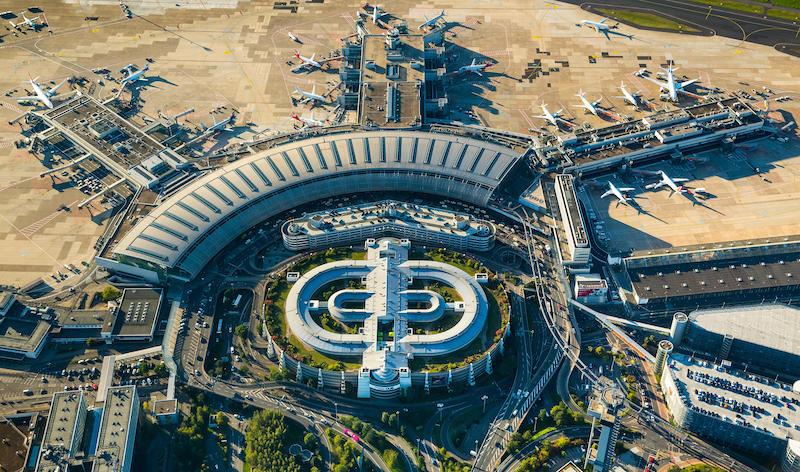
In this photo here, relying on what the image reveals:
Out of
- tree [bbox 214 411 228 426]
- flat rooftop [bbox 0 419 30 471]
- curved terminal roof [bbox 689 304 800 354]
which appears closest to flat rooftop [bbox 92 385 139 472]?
tree [bbox 214 411 228 426]

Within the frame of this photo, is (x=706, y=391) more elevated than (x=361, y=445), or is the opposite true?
(x=706, y=391)

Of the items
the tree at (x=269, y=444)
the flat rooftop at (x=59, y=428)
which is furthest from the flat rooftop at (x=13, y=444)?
the tree at (x=269, y=444)

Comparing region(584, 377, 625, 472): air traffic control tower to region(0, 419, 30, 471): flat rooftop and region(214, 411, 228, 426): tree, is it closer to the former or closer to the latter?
region(214, 411, 228, 426): tree

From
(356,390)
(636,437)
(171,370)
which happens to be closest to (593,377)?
(636,437)

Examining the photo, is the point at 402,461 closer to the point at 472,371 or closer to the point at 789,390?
the point at 472,371

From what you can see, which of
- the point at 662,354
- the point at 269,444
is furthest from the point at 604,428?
the point at 269,444
